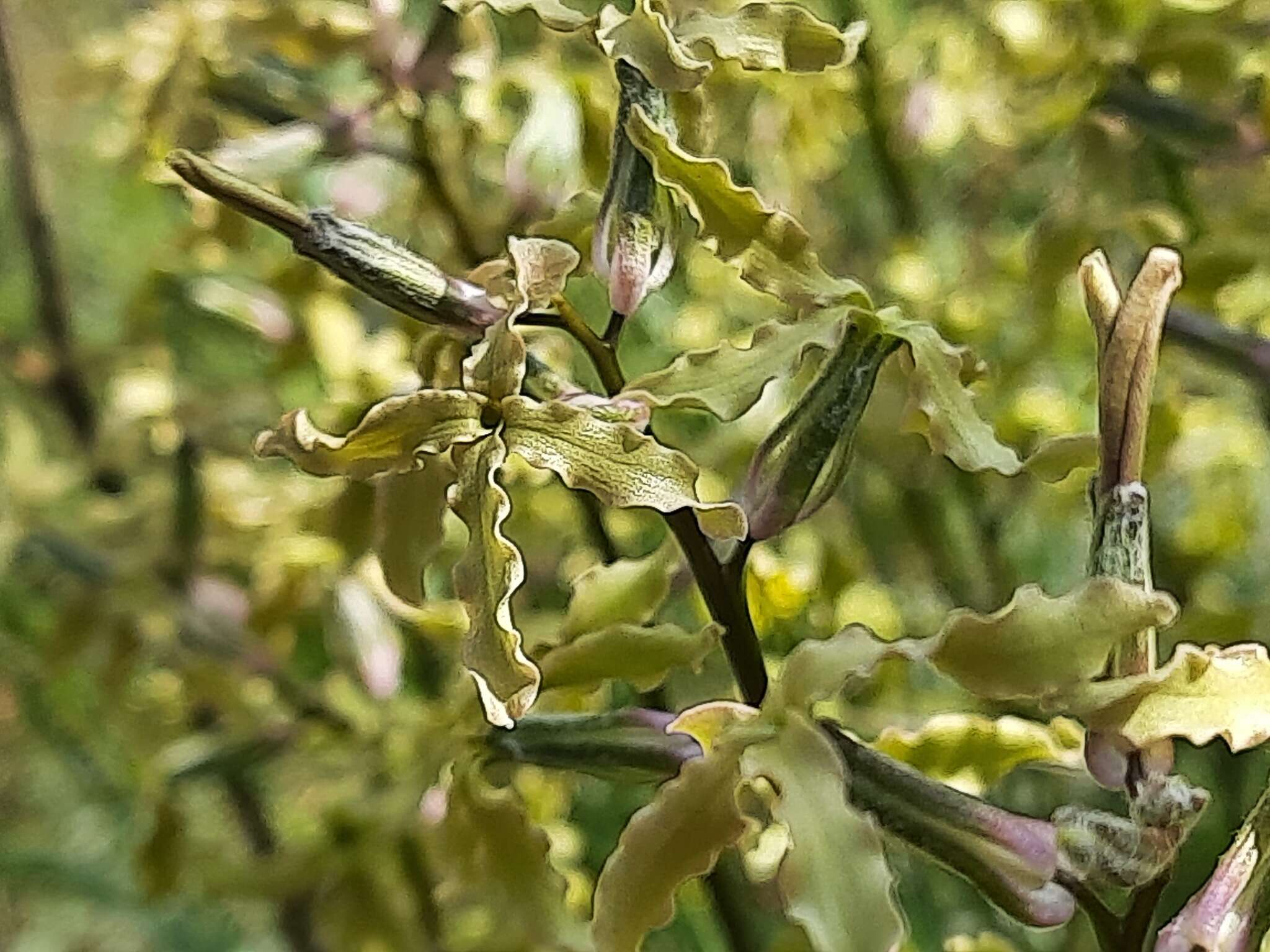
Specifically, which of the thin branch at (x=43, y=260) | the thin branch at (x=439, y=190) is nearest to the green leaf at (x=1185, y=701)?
the thin branch at (x=439, y=190)

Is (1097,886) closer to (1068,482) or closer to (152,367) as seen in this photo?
(1068,482)

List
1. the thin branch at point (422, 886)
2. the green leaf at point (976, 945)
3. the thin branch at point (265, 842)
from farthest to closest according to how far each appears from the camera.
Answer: the thin branch at point (265, 842), the thin branch at point (422, 886), the green leaf at point (976, 945)

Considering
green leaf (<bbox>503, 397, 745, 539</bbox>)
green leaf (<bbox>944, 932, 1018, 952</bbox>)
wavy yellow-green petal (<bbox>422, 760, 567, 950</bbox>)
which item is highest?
green leaf (<bbox>503, 397, 745, 539</bbox>)

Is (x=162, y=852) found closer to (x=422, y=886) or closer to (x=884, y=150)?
(x=422, y=886)

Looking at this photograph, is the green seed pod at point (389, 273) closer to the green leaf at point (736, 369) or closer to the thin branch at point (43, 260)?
the green leaf at point (736, 369)

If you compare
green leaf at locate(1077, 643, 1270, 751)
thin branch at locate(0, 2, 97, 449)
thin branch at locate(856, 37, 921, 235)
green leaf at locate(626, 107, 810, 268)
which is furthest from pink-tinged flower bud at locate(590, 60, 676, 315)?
thin branch at locate(0, 2, 97, 449)

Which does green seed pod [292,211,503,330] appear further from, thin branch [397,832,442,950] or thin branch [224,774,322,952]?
thin branch [224,774,322,952]
